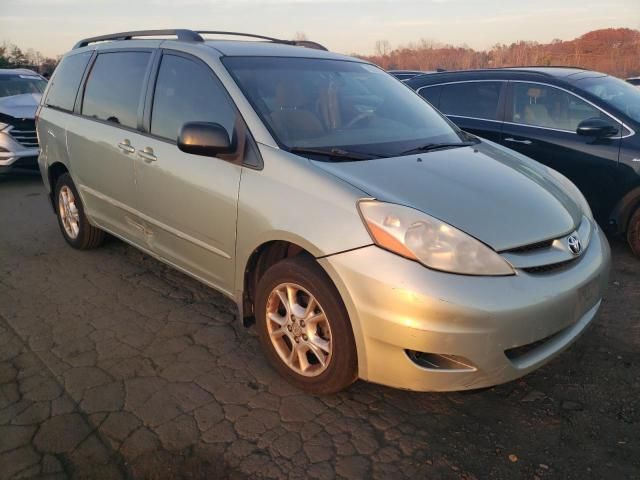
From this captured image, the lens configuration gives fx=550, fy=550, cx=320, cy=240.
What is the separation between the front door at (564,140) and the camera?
4898mm

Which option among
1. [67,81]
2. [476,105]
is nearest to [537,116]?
[476,105]

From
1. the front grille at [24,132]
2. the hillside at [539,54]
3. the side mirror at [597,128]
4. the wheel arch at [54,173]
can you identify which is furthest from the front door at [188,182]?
the hillside at [539,54]

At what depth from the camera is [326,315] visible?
2.59 m

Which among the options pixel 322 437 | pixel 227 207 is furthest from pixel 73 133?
pixel 322 437

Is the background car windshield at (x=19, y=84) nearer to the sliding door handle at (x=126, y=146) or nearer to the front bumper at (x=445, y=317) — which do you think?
the sliding door handle at (x=126, y=146)

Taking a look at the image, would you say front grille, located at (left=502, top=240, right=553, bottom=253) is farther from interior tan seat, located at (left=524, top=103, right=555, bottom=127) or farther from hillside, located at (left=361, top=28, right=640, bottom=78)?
hillside, located at (left=361, top=28, right=640, bottom=78)

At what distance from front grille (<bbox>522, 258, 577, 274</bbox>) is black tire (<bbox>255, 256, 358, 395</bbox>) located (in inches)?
34.0

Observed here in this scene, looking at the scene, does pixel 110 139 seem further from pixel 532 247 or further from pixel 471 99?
pixel 471 99

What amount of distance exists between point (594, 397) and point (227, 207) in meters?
2.18

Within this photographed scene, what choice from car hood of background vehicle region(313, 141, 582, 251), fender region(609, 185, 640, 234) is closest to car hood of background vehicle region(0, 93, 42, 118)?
car hood of background vehicle region(313, 141, 582, 251)

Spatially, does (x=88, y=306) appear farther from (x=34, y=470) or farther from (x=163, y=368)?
(x=34, y=470)

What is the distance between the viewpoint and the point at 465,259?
2379mm

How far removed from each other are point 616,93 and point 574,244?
11.0 feet

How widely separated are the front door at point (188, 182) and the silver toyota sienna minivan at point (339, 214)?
1cm
